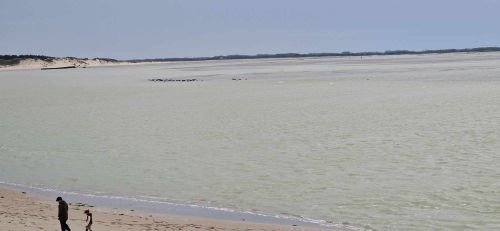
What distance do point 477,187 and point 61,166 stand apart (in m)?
15.4

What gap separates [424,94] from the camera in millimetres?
63469

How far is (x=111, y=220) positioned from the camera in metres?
17.7

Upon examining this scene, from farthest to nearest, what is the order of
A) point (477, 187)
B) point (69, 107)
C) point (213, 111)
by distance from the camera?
point (69, 107) < point (213, 111) < point (477, 187)

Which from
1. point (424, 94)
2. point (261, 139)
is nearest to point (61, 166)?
point (261, 139)

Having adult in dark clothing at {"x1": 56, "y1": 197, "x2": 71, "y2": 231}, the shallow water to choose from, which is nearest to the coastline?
adult in dark clothing at {"x1": 56, "y1": 197, "x2": 71, "y2": 231}

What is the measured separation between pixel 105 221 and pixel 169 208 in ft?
8.19

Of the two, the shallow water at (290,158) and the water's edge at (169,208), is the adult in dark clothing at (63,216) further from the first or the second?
the shallow water at (290,158)

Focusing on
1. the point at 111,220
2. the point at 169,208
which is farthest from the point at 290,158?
the point at 111,220

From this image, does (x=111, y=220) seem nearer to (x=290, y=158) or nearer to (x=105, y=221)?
(x=105, y=221)

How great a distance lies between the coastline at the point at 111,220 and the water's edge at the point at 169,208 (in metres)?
0.25

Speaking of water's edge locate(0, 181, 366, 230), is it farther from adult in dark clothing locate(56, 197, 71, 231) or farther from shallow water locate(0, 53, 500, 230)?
adult in dark clothing locate(56, 197, 71, 231)

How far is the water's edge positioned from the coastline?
0.25 m

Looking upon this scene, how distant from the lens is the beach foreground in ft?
54.6

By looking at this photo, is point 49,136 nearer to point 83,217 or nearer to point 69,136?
point 69,136
